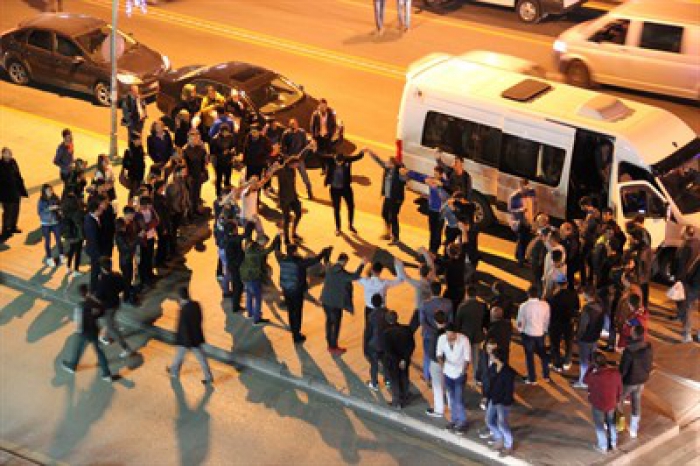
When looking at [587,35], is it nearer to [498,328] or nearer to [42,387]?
[498,328]

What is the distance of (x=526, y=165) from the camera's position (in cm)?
1802

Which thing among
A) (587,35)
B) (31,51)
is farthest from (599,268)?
(31,51)

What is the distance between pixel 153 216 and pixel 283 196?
6.86ft

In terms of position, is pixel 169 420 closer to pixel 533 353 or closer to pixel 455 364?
pixel 455 364

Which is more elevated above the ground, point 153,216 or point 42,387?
point 153,216

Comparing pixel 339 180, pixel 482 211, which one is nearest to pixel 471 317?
pixel 339 180

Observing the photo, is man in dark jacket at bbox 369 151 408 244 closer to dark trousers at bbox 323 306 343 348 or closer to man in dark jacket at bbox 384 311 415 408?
dark trousers at bbox 323 306 343 348

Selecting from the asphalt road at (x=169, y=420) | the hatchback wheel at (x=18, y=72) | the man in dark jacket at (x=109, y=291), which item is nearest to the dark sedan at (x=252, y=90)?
the hatchback wheel at (x=18, y=72)

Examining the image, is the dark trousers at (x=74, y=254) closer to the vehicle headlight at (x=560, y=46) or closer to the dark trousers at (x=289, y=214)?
the dark trousers at (x=289, y=214)

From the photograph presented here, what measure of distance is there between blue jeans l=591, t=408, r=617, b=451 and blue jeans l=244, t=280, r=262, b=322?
4.71 metres

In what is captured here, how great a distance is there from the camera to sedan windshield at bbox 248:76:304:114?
21.5 metres

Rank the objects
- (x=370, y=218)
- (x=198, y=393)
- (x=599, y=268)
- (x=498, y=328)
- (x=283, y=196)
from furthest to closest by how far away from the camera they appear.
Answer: (x=370, y=218), (x=283, y=196), (x=599, y=268), (x=198, y=393), (x=498, y=328)

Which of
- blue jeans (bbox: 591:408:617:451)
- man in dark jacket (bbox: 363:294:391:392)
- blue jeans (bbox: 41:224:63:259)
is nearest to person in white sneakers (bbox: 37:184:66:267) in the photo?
blue jeans (bbox: 41:224:63:259)

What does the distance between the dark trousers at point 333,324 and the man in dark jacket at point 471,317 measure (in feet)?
5.40
